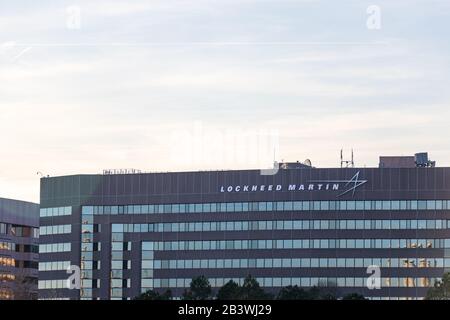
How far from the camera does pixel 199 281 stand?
180 m
